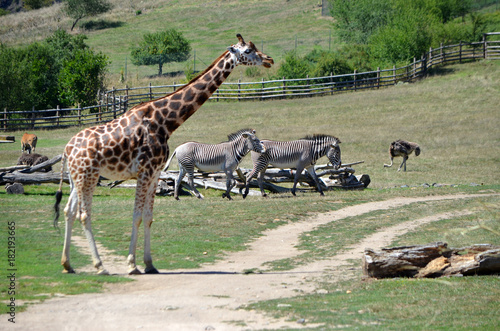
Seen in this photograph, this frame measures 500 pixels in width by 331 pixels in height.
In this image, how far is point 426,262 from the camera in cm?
1116

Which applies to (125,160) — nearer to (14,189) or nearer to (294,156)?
(294,156)

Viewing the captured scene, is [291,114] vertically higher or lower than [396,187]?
higher

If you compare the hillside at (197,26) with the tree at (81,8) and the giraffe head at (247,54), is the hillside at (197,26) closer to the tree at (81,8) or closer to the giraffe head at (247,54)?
the tree at (81,8)

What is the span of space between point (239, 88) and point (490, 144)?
24.9 m

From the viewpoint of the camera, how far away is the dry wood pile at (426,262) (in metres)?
11.0

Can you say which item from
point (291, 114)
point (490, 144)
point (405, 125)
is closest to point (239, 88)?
point (291, 114)

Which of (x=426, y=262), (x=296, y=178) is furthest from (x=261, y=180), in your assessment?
(x=426, y=262)

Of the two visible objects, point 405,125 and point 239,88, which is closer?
A: point 405,125

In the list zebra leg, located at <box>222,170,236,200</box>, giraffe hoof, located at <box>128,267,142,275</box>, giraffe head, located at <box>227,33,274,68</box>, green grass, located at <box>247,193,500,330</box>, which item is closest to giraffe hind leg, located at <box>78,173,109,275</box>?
giraffe hoof, located at <box>128,267,142,275</box>

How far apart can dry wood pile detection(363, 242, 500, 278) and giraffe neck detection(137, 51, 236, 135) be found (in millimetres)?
4537

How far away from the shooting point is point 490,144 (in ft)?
116

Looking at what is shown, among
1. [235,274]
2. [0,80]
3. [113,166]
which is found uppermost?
[0,80]

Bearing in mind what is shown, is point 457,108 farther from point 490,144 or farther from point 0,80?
point 0,80

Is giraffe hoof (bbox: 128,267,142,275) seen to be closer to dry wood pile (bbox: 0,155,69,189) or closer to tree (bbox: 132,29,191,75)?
dry wood pile (bbox: 0,155,69,189)
